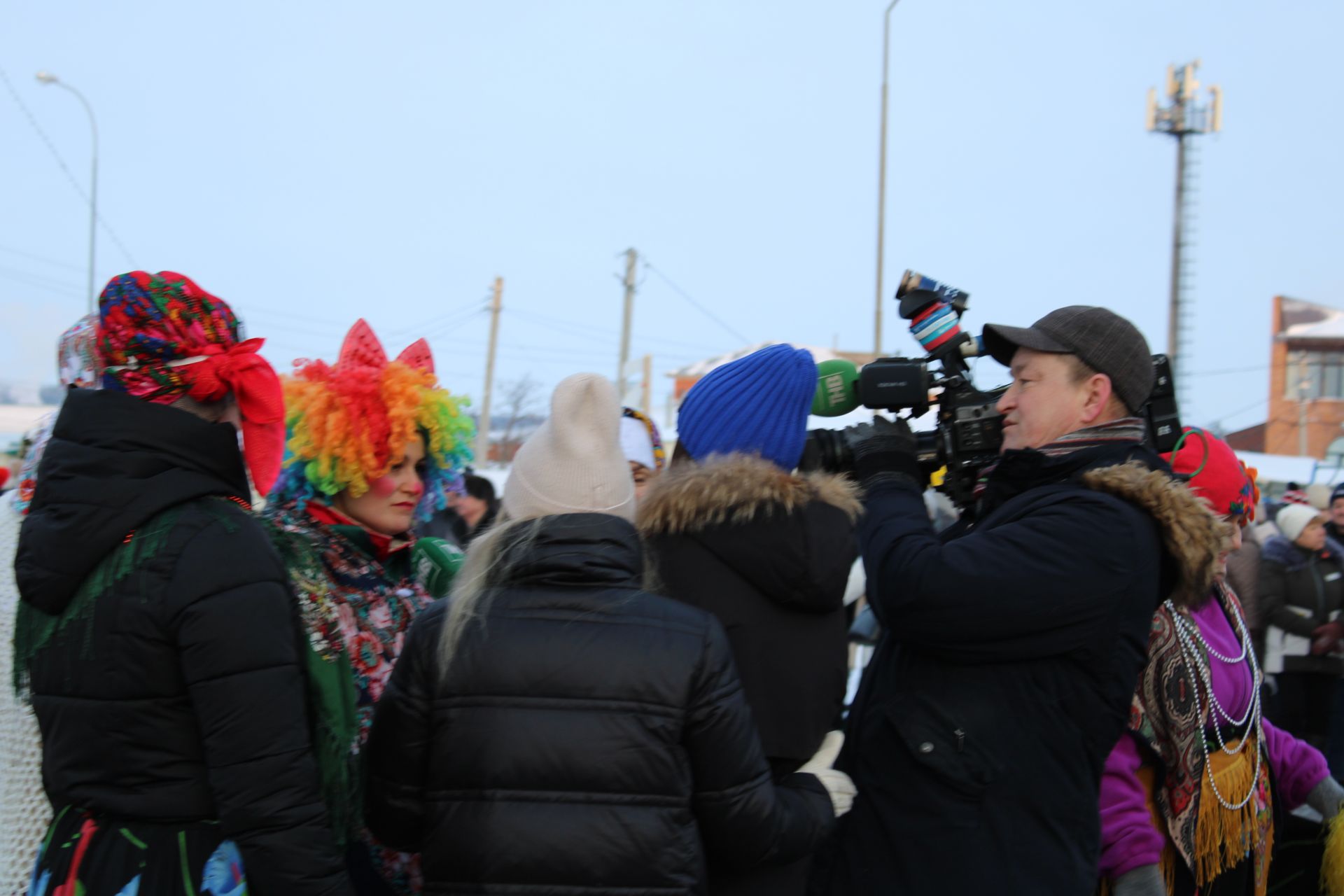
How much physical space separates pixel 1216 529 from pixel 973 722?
0.65 m

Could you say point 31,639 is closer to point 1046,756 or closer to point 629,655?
point 629,655

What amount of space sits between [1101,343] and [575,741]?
4.59ft

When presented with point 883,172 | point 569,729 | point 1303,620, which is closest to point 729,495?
point 569,729

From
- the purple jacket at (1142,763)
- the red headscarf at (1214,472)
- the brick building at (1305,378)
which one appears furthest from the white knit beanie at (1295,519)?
the brick building at (1305,378)

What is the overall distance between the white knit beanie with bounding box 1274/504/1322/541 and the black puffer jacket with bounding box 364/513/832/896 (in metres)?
6.10

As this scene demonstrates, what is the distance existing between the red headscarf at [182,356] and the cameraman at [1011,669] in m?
1.23

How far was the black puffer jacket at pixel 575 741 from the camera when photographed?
1637 millimetres

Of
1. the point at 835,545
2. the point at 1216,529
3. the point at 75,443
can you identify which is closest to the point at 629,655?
the point at 835,545

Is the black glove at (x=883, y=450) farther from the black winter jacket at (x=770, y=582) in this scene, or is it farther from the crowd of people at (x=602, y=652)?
the black winter jacket at (x=770, y=582)

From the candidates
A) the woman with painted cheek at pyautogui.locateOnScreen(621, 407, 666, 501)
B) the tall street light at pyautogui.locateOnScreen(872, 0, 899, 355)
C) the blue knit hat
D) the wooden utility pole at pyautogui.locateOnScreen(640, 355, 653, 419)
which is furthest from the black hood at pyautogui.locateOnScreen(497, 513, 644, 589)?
the wooden utility pole at pyautogui.locateOnScreen(640, 355, 653, 419)

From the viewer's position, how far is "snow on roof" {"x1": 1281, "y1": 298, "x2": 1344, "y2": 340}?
34.2 meters

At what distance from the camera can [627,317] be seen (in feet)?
92.8

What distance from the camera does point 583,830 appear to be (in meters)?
1.63

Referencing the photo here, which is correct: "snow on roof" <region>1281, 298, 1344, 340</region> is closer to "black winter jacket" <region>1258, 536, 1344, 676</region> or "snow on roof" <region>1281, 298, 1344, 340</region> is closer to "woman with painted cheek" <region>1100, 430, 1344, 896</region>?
"black winter jacket" <region>1258, 536, 1344, 676</region>
